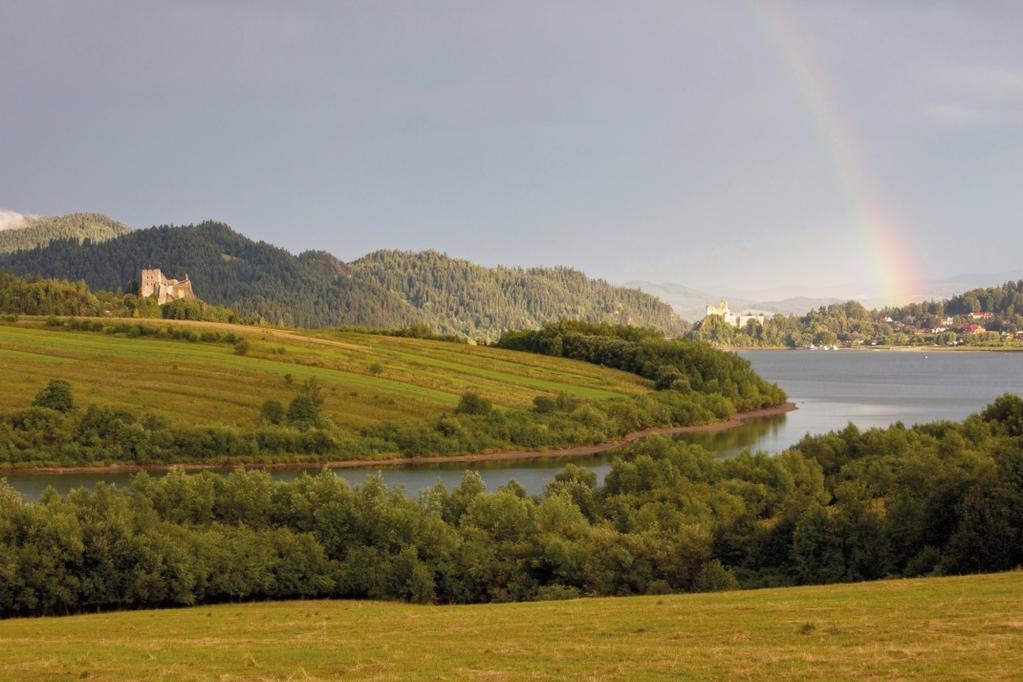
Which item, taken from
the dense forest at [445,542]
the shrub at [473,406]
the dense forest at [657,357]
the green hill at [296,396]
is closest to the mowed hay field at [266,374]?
the green hill at [296,396]

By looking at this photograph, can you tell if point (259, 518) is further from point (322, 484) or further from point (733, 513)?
point (733, 513)

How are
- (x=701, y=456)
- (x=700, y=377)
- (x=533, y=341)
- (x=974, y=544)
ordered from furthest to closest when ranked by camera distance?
1. (x=533, y=341)
2. (x=700, y=377)
3. (x=701, y=456)
4. (x=974, y=544)

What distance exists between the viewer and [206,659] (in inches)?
687

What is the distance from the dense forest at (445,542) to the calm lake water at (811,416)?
7073mm

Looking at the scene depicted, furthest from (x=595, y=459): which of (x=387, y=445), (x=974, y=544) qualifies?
(x=974, y=544)

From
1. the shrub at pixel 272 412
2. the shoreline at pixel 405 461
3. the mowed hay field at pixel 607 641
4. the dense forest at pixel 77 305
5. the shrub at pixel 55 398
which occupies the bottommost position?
the shoreline at pixel 405 461

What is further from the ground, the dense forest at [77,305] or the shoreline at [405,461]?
the dense forest at [77,305]

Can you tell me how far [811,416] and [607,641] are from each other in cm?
9669

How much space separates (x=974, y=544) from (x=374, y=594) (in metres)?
17.8

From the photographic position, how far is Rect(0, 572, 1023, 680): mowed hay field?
14.8 meters

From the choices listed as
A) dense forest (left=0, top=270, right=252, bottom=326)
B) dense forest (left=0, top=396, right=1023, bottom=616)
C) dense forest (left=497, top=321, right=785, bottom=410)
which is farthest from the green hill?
dense forest (left=0, top=396, right=1023, bottom=616)

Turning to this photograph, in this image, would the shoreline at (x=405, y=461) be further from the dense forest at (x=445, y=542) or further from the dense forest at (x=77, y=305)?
the dense forest at (x=77, y=305)

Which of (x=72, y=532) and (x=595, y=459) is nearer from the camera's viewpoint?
(x=72, y=532)

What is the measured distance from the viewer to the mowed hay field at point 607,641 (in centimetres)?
1479
